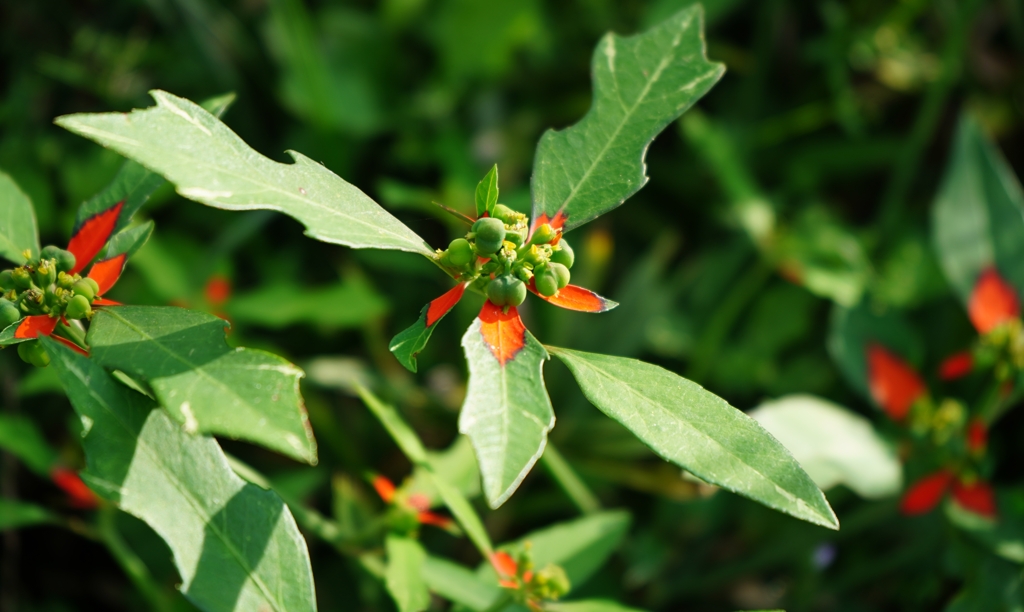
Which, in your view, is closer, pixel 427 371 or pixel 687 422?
pixel 687 422

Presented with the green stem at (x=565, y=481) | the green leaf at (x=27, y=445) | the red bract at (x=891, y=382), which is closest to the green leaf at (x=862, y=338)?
the red bract at (x=891, y=382)

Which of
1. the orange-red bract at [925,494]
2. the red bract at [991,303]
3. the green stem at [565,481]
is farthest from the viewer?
the red bract at [991,303]

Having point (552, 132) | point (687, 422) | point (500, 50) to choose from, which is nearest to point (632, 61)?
point (552, 132)

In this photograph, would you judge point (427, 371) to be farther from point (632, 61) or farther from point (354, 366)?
point (632, 61)

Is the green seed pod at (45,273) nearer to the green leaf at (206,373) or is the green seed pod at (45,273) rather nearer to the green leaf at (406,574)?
the green leaf at (206,373)

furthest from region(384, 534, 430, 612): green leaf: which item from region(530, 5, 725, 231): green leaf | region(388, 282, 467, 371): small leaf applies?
region(530, 5, 725, 231): green leaf

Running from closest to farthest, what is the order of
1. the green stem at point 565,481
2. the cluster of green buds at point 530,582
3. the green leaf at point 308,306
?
the cluster of green buds at point 530,582, the green stem at point 565,481, the green leaf at point 308,306

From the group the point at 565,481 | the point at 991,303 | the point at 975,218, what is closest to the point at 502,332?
the point at 565,481
